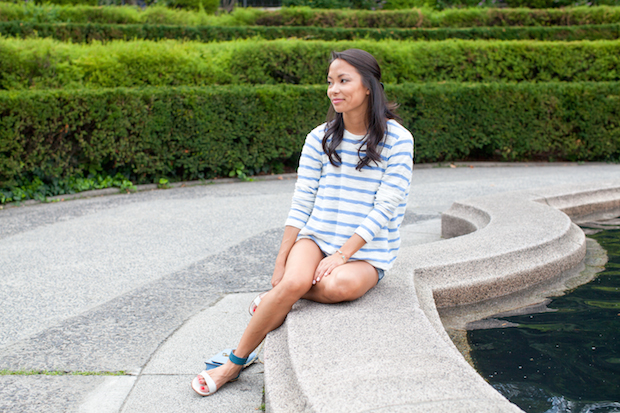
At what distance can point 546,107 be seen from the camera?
35.0 feet

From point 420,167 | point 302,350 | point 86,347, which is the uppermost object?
point 302,350

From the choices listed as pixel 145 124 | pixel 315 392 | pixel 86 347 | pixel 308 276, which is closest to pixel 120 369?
pixel 86 347

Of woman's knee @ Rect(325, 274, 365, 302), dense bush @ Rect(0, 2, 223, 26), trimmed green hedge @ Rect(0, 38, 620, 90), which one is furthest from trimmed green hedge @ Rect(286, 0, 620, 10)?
woman's knee @ Rect(325, 274, 365, 302)

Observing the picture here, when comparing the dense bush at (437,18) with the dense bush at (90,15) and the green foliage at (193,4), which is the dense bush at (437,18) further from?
the green foliage at (193,4)

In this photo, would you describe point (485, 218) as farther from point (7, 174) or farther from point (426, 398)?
point (7, 174)

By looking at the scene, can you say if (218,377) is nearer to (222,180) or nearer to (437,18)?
(222,180)

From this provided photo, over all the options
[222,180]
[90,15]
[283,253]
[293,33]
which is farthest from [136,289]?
[90,15]

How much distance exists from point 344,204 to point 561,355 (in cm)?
136

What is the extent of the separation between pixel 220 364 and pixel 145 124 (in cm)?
617

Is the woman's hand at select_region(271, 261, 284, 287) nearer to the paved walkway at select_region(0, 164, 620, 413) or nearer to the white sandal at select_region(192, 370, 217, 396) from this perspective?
the paved walkway at select_region(0, 164, 620, 413)

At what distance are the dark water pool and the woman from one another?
76 centimetres

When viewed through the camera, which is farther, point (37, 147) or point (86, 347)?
point (37, 147)

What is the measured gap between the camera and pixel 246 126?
29.7 feet

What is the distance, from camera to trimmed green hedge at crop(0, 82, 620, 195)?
7.41m
